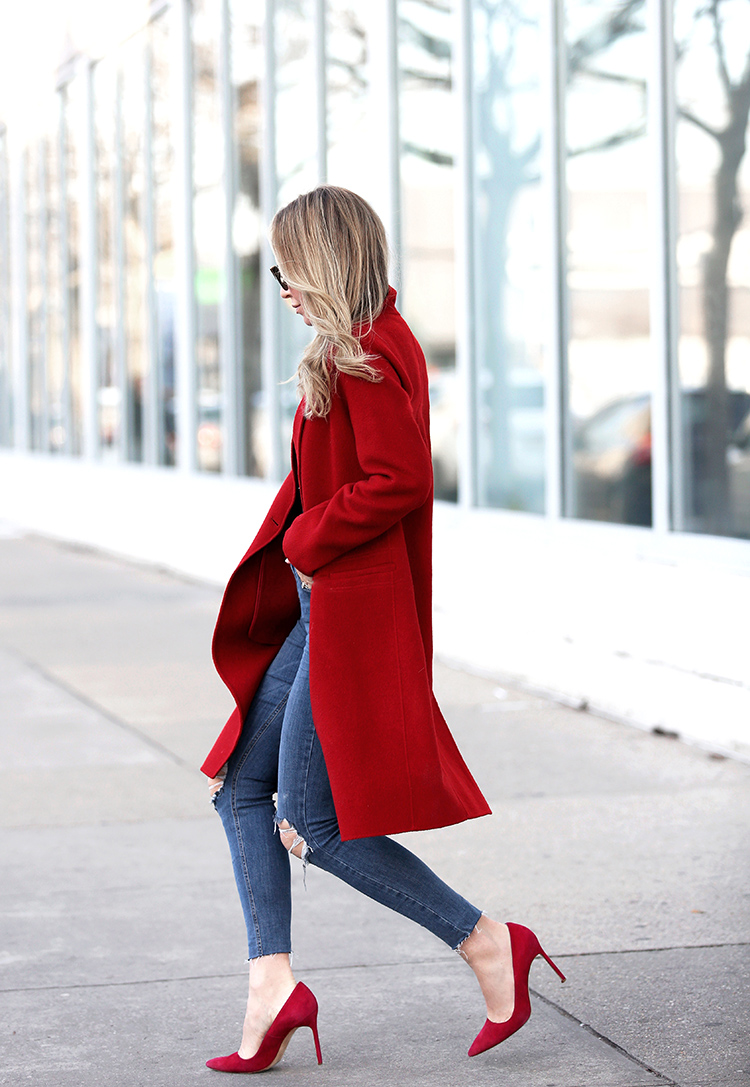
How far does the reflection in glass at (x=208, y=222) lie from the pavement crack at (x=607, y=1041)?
1048 centimetres

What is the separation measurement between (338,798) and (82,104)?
16.7m

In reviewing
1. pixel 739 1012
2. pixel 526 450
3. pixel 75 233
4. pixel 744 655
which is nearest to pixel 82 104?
pixel 75 233

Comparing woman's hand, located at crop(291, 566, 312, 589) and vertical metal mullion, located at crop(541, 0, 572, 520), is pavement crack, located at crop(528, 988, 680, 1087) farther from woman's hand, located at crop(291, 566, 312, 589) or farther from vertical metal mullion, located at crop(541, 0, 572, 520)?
vertical metal mullion, located at crop(541, 0, 572, 520)

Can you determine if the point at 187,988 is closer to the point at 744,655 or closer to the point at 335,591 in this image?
the point at 335,591

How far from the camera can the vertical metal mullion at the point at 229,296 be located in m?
13.6

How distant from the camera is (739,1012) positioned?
12.5 ft

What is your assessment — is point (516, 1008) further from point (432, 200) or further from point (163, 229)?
point (163, 229)

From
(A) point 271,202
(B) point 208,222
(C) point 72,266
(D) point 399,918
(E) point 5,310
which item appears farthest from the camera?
(E) point 5,310

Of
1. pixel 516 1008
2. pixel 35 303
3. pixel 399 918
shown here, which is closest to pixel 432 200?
pixel 399 918

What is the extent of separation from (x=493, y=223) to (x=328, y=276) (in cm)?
612

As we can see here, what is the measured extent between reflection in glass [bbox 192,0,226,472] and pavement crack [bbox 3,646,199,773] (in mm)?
4914

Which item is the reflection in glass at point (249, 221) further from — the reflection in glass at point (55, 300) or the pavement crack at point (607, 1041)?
the pavement crack at point (607, 1041)

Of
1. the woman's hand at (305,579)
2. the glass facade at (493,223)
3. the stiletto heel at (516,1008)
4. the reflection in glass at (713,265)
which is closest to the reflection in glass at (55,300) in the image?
the glass facade at (493,223)

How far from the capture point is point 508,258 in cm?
906
